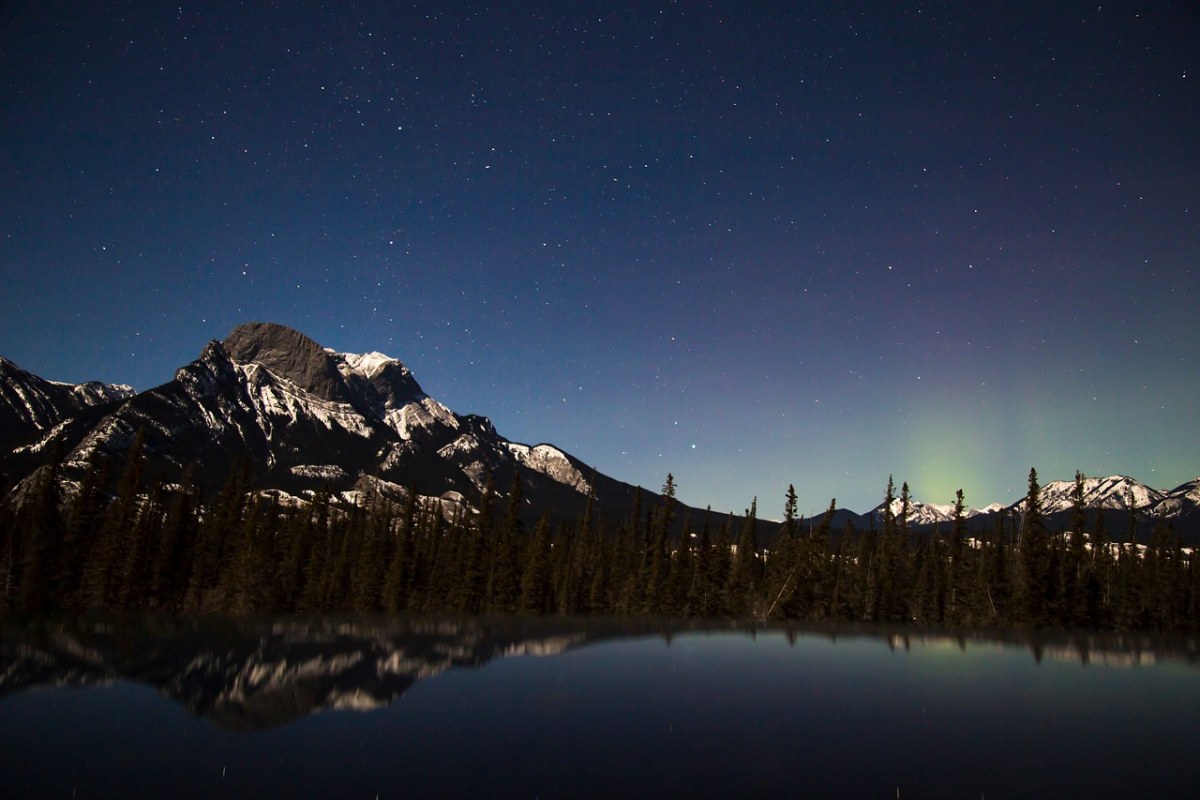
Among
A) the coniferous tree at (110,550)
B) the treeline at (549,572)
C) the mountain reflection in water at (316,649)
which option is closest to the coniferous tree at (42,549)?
the treeline at (549,572)

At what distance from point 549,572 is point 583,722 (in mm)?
78295

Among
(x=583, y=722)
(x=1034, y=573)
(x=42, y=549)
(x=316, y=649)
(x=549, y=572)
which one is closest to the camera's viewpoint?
(x=583, y=722)

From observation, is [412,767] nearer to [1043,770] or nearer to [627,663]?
[1043,770]

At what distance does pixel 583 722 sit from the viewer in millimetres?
26969

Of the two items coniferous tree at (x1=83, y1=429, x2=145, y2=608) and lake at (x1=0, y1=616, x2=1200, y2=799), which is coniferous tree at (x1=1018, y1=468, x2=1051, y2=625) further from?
coniferous tree at (x1=83, y1=429, x2=145, y2=608)

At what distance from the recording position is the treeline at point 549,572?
300ft

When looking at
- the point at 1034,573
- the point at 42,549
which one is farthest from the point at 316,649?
the point at 1034,573

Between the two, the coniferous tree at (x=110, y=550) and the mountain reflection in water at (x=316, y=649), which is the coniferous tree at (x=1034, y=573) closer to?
the mountain reflection in water at (x=316, y=649)

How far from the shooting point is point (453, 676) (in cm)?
3869

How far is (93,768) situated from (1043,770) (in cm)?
2557

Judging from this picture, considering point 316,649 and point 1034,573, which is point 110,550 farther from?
point 1034,573

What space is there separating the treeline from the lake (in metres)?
41.7

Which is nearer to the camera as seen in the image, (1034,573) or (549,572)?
(1034,573)

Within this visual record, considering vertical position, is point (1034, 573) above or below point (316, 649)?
above
